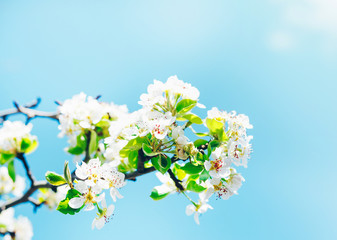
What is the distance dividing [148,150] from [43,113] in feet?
6.00

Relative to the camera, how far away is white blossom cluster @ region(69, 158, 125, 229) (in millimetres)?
1485

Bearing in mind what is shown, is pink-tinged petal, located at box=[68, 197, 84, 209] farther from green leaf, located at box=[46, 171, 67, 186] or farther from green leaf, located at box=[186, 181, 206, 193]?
green leaf, located at box=[186, 181, 206, 193]

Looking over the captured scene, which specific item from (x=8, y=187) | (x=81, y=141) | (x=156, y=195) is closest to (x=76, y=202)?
(x=156, y=195)

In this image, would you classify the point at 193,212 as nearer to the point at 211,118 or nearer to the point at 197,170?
the point at 197,170

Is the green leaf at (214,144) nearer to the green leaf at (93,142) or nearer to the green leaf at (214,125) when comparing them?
the green leaf at (214,125)

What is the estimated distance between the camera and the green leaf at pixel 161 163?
156 centimetres

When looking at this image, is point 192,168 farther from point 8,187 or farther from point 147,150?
point 8,187

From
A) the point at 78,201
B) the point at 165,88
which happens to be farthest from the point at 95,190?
the point at 165,88

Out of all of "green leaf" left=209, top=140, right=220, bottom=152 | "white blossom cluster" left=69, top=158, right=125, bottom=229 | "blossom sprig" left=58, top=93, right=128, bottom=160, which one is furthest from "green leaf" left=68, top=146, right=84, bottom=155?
"green leaf" left=209, top=140, right=220, bottom=152

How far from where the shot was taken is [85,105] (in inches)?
94.7

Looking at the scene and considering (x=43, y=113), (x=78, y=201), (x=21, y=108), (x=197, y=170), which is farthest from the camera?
(x=43, y=113)

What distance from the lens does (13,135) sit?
237 cm

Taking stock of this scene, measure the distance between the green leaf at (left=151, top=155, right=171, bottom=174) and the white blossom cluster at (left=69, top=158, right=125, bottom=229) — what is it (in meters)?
0.22

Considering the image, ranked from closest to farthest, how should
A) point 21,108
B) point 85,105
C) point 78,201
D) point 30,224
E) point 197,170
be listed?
A: 1. point 78,201
2. point 197,170
3. point 85,105
4. point 21,108
5. point 30,224
